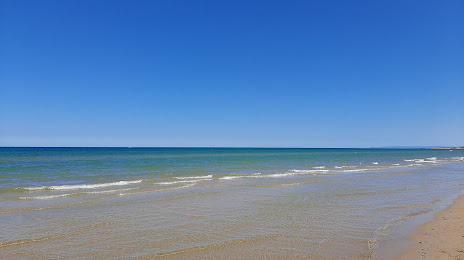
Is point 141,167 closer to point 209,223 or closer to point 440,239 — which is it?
point 209,223

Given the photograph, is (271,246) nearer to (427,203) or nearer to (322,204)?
(322,204)

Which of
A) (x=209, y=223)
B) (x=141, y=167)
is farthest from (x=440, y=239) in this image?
(x=141, y=167)

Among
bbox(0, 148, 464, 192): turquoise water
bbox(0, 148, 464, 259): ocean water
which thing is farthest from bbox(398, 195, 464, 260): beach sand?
bbox(0, 148, 464, 192): turquoise water

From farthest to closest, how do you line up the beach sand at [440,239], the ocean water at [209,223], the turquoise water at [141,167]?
the turquoise water at [141,167] < the ocean water at [209,223] < the beach sand at [440,239]

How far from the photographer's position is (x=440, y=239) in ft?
26.2

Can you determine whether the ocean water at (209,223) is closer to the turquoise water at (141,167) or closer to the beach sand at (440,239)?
the beach sand at (440,239)

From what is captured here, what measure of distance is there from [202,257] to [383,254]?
13.9 feet

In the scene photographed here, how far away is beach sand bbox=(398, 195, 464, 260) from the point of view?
6.85 metres

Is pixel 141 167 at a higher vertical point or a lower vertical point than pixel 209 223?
higher

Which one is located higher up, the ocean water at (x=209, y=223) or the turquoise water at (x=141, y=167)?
Result: the turquoise water at (x=141, y=167)

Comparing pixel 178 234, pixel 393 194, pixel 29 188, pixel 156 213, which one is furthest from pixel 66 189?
pixel 393 194

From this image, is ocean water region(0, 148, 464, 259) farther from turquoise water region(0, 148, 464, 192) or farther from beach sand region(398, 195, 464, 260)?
turquoise water region(0, 148, 464, 192)

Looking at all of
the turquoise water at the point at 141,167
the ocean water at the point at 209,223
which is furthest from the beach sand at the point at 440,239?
the turquoise water at the point at 141,167

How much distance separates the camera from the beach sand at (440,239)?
6.85m
